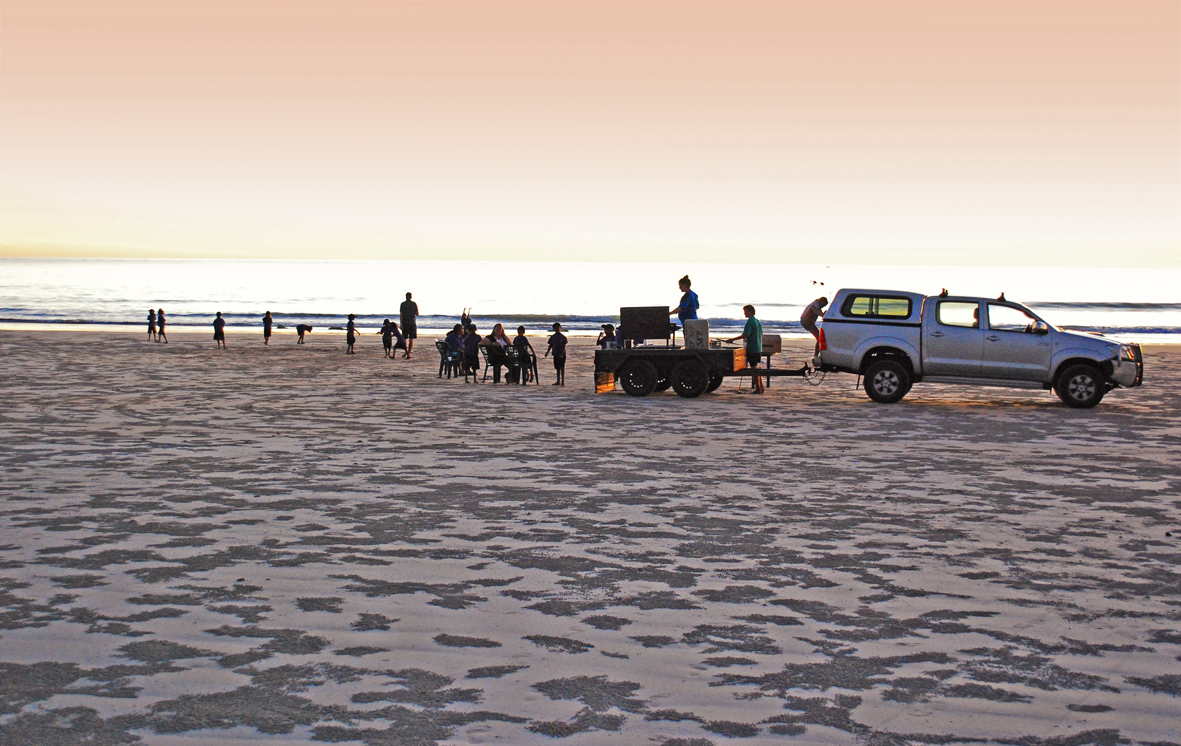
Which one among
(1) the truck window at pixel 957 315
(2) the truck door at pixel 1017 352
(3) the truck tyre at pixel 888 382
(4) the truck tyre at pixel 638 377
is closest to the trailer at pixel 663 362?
(4) the truck tyre at pixel 638 377

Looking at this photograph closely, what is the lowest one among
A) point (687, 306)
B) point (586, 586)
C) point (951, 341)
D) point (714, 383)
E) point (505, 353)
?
point (586, 586)

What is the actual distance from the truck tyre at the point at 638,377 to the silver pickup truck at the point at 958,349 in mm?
3316

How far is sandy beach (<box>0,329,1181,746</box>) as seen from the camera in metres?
5.04

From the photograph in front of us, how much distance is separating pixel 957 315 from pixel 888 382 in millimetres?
1812

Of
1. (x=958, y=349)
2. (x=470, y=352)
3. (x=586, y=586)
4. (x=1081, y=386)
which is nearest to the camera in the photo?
(x=586, y=586)

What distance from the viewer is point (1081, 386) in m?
18.8

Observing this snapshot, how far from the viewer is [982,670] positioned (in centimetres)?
564

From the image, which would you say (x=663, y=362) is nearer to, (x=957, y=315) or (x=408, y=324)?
(x=957, y=315)

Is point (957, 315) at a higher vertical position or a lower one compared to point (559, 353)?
higher

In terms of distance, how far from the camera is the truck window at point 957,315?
1948 cm

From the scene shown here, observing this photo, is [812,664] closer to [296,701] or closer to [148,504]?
[296,701]

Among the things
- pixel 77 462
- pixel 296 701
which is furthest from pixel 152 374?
pixel 296 701

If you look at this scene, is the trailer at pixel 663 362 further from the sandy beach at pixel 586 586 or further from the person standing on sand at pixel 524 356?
the sandy beach at pixel 586 586

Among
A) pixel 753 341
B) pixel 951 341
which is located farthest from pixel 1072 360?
pixel 753 341
